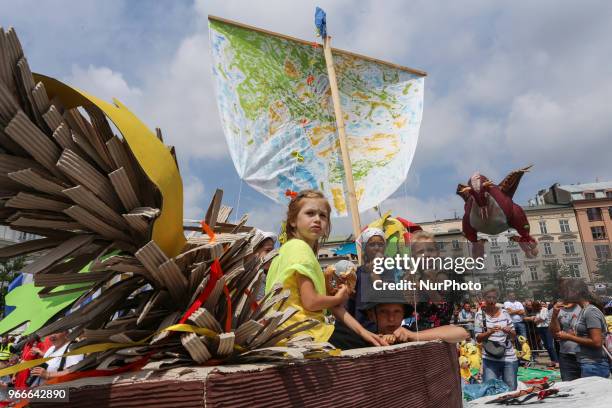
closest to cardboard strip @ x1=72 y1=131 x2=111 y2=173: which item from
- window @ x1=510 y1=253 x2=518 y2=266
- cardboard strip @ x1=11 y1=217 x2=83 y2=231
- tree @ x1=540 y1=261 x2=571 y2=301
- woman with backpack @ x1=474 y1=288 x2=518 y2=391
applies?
cardboard strip @ x1=11 y1=217 x2=83 y2=231

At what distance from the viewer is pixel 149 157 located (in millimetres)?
702

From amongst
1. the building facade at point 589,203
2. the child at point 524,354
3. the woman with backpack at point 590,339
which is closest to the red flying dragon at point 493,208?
the woman with backpack at point 590,339

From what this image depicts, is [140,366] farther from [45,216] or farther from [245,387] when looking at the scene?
[45,216]

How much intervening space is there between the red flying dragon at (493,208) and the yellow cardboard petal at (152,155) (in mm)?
3806

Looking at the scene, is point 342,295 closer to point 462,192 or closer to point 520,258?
point 520,258

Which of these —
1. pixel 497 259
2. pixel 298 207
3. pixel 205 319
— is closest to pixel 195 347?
pixel 205 319

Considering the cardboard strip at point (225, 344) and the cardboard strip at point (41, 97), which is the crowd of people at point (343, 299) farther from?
the cardboard strip at point (41, 97)

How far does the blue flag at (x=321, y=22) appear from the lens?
8.35m

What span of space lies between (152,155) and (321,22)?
843cm

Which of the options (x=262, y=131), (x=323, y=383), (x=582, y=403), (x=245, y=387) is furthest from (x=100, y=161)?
(x=262, y=131)

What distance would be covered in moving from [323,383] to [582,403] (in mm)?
2147

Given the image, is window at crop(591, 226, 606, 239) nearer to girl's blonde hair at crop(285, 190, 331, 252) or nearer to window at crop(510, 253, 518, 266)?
window at crop(510, 253, 518, 266)

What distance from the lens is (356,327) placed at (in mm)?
1552

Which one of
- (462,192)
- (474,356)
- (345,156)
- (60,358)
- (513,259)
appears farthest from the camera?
(345,156)
